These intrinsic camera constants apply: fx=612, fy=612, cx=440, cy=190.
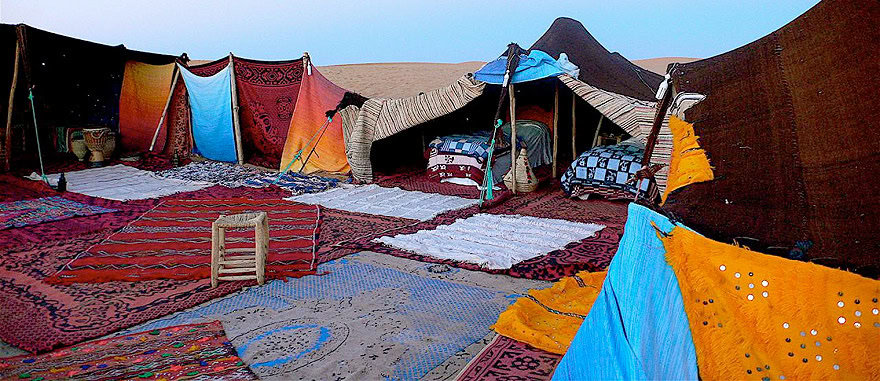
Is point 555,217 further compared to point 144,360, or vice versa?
point 555,217

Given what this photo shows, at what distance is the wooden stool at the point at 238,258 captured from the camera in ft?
11.9

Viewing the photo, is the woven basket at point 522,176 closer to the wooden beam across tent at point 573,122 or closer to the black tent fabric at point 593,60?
the wooden beam across tent at point 573,122

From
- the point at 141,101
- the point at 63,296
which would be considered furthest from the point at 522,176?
the point at 141,101

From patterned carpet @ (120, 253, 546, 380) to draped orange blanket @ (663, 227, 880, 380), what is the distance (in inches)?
45.1

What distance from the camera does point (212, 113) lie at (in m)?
8.72

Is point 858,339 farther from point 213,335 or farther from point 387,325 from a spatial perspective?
point 213,335

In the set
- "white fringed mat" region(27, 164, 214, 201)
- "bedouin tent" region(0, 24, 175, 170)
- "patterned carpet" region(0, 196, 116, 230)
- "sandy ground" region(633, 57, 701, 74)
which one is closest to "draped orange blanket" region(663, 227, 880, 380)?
"patterned carpet" region(0, 196, 116, 230)

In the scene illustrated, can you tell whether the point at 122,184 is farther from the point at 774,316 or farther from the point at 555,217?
the point at 774,316

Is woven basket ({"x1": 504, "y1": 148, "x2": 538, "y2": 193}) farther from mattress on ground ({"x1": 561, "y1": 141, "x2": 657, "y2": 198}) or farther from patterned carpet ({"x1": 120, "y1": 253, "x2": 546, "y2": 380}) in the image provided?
patterned carpet ({"x1": 120, "y1": 253, "x2": 546, "y2": 380})

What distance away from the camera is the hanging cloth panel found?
26.8 feet

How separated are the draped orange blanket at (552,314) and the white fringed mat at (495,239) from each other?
0.66m

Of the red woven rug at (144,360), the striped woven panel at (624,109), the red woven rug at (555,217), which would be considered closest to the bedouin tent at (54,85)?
the red woven rug at (555,217)

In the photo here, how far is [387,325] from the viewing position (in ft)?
10.00

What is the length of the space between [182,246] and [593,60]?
684 cm
